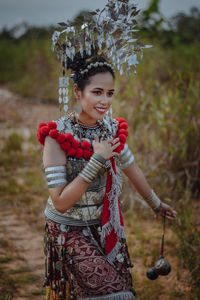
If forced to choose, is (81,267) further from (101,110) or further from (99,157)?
(101,110)

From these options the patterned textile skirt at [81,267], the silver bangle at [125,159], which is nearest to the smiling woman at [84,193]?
the patterned textile skirt at [81,267]

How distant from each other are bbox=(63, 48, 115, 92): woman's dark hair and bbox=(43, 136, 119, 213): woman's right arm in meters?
0.34

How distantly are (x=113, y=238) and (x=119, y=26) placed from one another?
1.17 metres

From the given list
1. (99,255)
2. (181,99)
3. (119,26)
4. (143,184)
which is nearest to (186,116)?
(181,99)

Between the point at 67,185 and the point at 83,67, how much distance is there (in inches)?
25.7

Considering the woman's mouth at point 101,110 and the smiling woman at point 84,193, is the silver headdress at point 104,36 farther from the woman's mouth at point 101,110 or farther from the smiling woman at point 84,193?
the woman's mouth at point 101,110

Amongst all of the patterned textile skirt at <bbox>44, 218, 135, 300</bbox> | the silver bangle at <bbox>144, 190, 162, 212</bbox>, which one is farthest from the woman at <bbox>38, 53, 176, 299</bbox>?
the silver bangle at <bbox>144, 190, 162, 212</bbox>

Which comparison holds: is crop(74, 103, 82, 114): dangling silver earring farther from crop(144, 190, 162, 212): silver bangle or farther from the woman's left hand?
the woman's left hand

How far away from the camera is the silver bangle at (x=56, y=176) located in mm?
1674

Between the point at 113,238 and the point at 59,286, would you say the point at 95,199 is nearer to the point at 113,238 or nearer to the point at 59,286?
the point at 113,238

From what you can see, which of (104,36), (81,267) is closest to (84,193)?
(81,267)

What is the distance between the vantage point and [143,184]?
2.06m

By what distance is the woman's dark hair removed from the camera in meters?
1.77

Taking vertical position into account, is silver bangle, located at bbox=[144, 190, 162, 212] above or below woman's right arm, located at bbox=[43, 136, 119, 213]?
below
